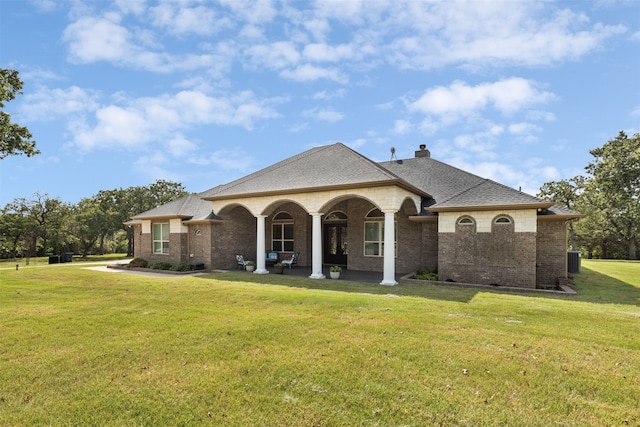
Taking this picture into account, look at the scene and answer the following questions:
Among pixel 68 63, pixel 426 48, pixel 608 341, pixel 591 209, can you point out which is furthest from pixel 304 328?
pixel 591 209

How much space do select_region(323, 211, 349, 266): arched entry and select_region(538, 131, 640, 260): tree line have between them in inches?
1126

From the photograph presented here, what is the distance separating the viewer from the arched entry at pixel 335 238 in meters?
17.9

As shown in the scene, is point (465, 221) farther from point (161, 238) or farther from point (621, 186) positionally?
point (621, 186)

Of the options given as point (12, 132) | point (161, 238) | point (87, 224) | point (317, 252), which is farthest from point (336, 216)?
point (87, 224)

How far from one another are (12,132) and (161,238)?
849 centimetres

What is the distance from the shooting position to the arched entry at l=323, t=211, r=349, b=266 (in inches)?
704

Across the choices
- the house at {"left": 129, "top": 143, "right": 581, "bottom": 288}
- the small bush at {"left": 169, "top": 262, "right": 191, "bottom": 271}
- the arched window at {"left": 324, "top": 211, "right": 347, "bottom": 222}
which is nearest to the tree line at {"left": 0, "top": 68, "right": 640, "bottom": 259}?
the house at {"left": 129, "top": 143, "right": 581, "bottom": 288}

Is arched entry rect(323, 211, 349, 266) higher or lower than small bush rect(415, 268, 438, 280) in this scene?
higher

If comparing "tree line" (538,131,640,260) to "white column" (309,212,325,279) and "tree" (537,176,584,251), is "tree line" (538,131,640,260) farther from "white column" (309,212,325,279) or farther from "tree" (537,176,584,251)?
"white column" (309,212,325,279)

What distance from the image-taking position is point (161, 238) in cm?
1941

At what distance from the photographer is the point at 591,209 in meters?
34.7

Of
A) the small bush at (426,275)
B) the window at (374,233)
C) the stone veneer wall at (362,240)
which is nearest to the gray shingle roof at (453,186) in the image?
the stone veneer wall at (362,240)

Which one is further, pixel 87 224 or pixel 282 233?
pixel 87 224

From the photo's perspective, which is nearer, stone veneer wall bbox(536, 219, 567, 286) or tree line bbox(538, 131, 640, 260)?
stone veneer wall bbox(536, 219, 567, 286)
